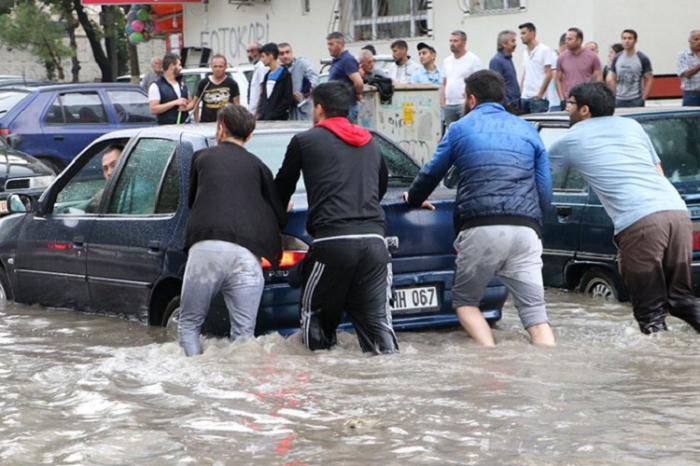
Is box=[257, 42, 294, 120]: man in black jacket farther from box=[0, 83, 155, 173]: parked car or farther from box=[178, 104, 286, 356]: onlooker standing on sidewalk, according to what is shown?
box=[178, 104, 286, 356]: onlooker standing on sidewalk

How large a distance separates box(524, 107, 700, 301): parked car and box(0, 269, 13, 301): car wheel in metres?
4.20

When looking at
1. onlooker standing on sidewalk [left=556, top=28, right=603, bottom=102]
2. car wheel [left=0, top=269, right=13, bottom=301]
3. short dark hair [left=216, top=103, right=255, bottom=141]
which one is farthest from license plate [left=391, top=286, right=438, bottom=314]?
onlooker standing on sidewalk [left=556, top=28, right=603, bottom=102]

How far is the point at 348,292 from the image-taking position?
7539 millimetres

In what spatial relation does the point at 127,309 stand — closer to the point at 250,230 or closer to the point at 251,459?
the point at 250,230

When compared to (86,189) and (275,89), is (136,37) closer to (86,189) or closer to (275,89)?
(275,89)

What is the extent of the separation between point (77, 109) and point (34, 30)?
20316 millimetres

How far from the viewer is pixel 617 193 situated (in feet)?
27.3

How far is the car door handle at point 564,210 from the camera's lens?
34.2ft

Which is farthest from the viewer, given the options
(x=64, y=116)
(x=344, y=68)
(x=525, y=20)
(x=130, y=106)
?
(x=525, y=20)

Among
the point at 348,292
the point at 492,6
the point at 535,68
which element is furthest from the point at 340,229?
the point at 492,6

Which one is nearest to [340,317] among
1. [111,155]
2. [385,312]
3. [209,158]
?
[385,312]

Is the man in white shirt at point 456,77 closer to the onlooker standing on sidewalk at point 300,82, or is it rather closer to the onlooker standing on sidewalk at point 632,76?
the onlooker standing on sidewalk at point 632,76

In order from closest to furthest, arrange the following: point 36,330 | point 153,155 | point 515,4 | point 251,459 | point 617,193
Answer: point 251,459, point 617,193, point 153,155, point 36,330, point 515,4

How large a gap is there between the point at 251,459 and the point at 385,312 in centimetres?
204
